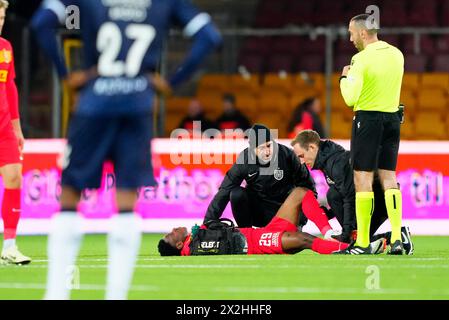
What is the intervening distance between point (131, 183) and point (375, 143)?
430cm

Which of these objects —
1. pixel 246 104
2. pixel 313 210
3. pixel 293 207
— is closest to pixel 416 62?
pixel 246 104

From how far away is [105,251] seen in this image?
11.6 meters

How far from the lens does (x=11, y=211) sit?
999cm

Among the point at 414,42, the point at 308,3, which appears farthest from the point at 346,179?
the point at 308,3

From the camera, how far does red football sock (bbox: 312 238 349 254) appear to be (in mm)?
10500

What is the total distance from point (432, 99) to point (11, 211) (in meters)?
9.47

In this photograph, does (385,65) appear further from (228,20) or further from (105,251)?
(228,20)

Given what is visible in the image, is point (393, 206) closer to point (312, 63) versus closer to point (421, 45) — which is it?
point (421, 45)

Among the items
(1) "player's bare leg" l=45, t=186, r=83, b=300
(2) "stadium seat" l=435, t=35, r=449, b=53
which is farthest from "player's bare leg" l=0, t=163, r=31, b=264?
(2) "stadium seat" l=435, t=35, r=449, b=53

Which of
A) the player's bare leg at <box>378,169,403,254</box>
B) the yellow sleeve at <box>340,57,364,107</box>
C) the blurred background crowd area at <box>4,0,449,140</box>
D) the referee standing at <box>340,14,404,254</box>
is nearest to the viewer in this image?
the yellow sleeve at <box>340,57,364,107</box>

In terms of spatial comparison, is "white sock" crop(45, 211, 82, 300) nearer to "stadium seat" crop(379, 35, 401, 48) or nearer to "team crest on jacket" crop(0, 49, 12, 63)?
"team crest on jacket" crop(0, 49, 12, 63)

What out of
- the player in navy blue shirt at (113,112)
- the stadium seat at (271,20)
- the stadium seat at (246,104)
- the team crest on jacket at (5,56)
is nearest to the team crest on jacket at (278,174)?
the team crest on jacket at (5,56)

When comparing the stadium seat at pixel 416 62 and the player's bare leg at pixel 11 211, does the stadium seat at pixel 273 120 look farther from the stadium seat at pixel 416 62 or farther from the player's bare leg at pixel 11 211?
the player's bare leg at pixel 11 211

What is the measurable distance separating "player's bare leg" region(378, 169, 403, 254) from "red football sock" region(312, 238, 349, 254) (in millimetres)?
396
